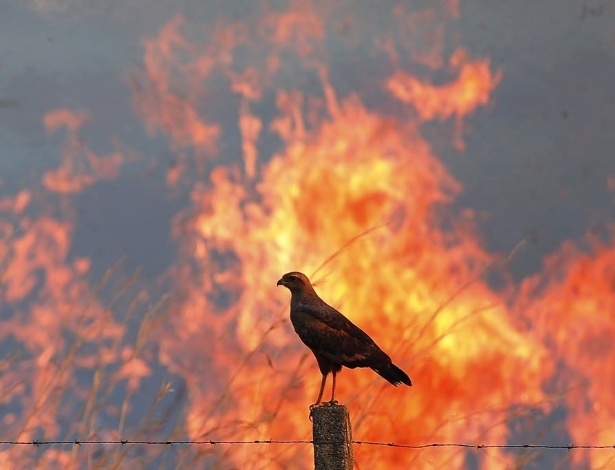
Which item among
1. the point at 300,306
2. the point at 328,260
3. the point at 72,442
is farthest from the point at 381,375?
the point at 72,442

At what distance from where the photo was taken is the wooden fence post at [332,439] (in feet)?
16.3

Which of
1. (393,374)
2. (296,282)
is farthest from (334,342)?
(296,282)

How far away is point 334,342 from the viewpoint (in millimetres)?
6906

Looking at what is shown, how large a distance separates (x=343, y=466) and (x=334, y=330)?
2056mm

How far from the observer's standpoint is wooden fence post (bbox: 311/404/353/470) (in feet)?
16.3

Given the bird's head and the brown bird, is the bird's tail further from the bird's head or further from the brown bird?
the bird's head

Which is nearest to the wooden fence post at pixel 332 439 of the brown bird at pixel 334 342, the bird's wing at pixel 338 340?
the brown bird at pixel 334 342

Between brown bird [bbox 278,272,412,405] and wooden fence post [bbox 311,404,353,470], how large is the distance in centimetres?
153

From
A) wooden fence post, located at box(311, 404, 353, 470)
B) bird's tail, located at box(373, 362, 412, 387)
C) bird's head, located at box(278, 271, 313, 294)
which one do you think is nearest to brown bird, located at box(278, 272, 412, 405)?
bird's tail, located at box(373, 362, 412, 387)

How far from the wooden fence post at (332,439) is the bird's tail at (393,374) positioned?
1.61 metres

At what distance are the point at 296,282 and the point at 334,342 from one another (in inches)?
30.3

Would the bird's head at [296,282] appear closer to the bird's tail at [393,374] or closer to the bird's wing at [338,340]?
the bird's wing at [338,340]

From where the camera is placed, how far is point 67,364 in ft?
24.1

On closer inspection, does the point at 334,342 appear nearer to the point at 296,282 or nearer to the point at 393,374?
the point at 393,374
